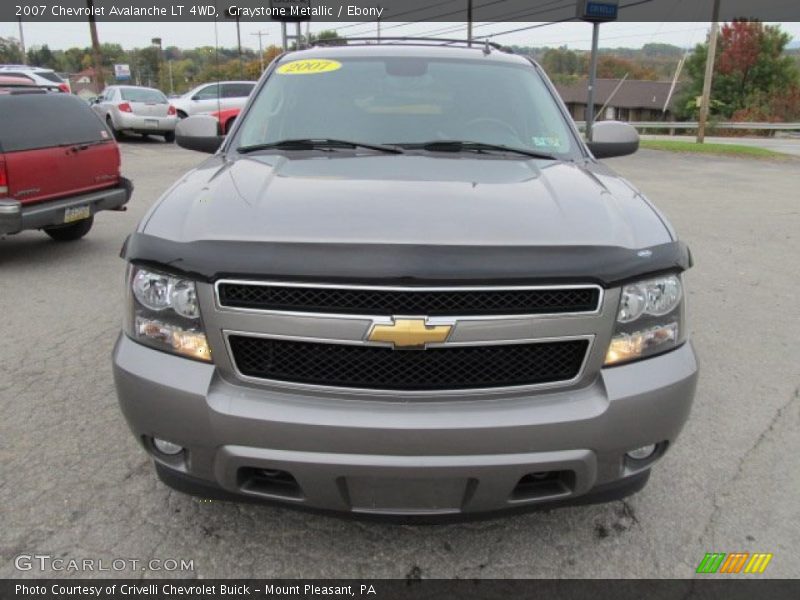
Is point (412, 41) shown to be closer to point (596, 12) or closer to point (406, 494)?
point (406, 494)

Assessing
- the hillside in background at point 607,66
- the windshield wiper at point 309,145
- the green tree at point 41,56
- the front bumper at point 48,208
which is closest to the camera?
the windshield wiper at point 309,145

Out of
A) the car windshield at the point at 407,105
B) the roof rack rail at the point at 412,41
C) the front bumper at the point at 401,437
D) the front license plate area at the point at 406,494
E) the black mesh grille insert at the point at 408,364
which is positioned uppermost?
the roof rack rail at the point at 412,41

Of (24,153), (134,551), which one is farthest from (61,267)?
(134,551)

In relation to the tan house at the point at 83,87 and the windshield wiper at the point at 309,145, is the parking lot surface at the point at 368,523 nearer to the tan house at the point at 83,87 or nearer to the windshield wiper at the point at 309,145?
the windshield wiper at the point at 309,145

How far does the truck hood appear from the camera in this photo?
7.00 feet

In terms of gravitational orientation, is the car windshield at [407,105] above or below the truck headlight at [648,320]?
above

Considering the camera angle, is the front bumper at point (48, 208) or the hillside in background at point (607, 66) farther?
the hillside in background at point (607, 66)

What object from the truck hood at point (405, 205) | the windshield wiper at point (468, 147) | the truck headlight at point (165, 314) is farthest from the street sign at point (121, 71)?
the truck headlight at point (165, 314)

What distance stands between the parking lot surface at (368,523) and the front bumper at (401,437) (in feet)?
1.42

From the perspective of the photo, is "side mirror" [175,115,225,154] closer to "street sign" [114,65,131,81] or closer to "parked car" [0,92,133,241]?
"parked car" [0,92,133,241]

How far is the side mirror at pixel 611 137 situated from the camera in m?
4.14

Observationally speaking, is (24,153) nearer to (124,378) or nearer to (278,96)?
(278,96)

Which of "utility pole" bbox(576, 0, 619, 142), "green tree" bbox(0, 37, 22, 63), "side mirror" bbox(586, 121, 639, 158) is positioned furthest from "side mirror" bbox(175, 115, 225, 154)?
"green tree" bbox(0, 37, 22, 63)

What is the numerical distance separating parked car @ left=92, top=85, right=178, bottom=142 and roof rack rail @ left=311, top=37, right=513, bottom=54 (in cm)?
1638
